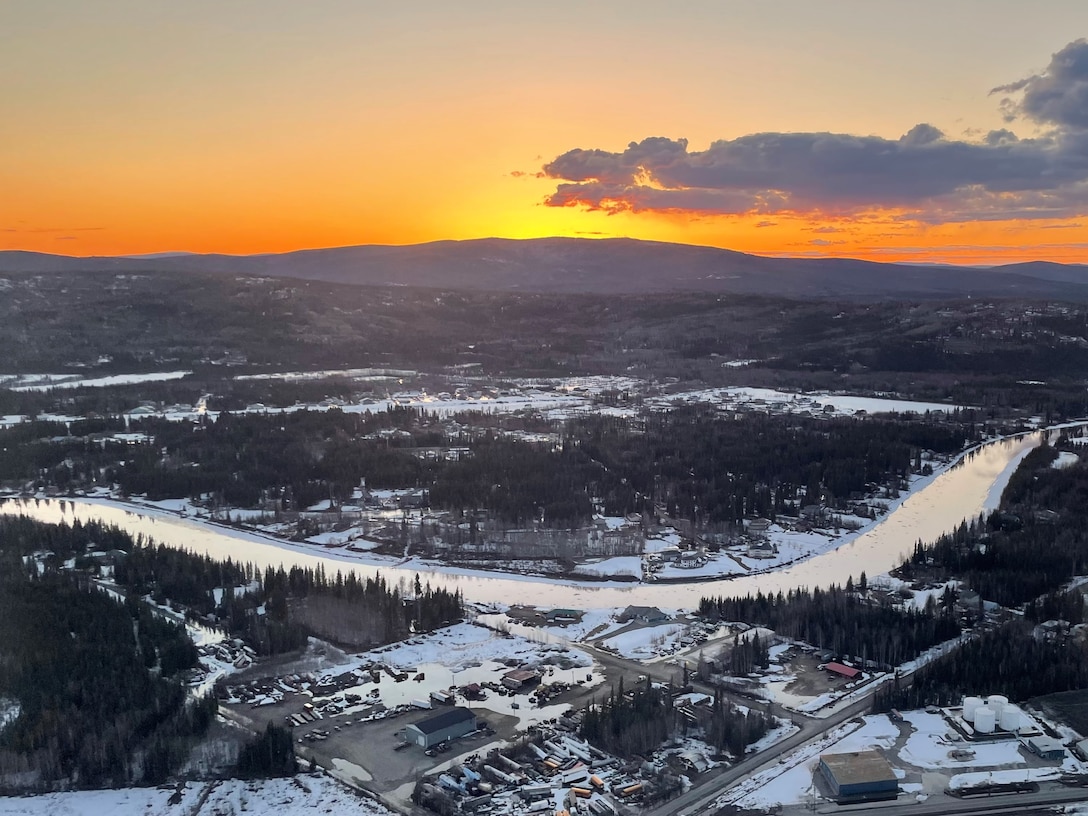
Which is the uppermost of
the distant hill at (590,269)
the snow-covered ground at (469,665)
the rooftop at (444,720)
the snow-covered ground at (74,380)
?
the distant hill at (590,269)

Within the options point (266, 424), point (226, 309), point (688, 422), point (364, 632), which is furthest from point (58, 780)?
point (226, 309)

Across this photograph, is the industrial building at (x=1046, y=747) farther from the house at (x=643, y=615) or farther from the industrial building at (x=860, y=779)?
the house at (x=643, y=615)

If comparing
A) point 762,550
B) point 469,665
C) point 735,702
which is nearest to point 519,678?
point 469,665

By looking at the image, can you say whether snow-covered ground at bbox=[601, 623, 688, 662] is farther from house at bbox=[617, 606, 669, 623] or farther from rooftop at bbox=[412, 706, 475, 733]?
rooftop at bbox=[412, 706, 475, 733]

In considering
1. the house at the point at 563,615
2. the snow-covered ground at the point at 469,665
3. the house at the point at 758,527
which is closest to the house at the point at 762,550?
the house at the point at 758,527

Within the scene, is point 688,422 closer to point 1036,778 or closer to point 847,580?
point 847,580

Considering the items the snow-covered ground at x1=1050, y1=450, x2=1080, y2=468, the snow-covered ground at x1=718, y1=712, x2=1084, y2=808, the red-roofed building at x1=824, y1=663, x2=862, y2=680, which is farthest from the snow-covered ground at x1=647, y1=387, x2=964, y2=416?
the snow-covered ground at x1=718, y1=712, x2=1084, y2=808
